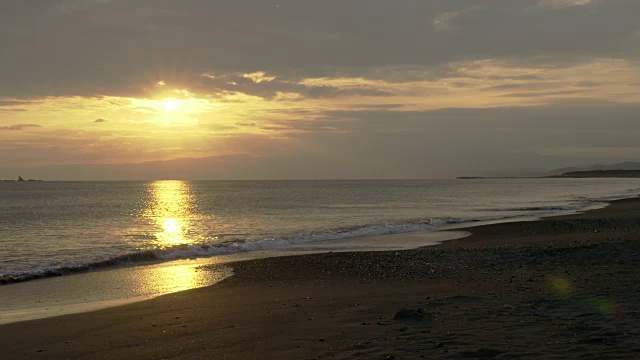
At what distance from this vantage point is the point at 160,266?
854 inches

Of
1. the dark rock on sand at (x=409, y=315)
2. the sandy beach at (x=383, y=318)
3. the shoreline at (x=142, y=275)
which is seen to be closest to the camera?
the sandy beach at (x=383, y=318)

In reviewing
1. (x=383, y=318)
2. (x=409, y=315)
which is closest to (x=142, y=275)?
(x=383, y=318)

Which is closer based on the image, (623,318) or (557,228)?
(623,318)

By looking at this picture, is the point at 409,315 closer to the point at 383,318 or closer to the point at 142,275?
the point at 383,318

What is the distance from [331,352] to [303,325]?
6.54 feet

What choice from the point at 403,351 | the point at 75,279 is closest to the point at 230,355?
the point at 403,351

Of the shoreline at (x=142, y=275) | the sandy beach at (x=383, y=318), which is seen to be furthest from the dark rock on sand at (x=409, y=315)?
the shoreline at (x=142, y=275)

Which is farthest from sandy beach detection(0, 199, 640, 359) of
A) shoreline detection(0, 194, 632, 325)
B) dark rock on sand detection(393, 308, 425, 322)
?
shoreline detection(0, 194, 632, 325)

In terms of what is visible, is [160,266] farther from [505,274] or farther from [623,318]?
[623,318]

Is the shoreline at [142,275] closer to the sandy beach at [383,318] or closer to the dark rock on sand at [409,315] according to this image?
the sandy beach at [383,318]

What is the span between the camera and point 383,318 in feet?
34.6

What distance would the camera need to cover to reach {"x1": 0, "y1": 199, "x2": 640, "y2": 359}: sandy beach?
8.42 meters

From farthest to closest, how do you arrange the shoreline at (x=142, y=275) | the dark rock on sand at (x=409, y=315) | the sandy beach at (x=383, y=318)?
the shoreline at (x=142, y=275)
the dark rock on sand at (x=409, y=315)
the sandy beach at (x=383, y=318)

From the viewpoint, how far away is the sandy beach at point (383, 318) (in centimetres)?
842
